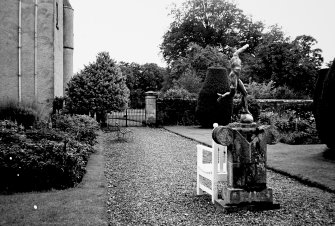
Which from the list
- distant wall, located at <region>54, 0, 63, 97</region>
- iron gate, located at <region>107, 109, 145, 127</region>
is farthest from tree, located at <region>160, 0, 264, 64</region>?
distant wall, located at <region>54, 0, 63, 97</region>

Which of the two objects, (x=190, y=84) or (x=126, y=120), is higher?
(x=190, y=84)

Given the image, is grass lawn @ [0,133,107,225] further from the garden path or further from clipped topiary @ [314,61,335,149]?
clipped topiary @ [314,61,335,149]

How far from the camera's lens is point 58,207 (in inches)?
193

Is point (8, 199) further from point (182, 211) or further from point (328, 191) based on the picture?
point (328, 191)

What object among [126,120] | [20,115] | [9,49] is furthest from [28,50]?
[126,120]

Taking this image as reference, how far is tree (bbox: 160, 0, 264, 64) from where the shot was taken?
3784cm

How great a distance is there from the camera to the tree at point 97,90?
17.3 meters

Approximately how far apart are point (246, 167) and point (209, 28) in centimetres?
3516

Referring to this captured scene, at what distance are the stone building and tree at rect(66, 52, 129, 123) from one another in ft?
3.64

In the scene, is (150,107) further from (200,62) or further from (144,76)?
(144,76)

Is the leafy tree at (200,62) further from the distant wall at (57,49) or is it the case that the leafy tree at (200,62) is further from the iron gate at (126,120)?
the distant wall at (57,49)

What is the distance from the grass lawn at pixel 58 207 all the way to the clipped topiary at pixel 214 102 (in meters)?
12.3

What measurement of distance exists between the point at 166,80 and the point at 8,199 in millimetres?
32686

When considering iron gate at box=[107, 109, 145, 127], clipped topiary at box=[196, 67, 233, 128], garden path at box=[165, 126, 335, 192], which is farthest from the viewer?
iron gate at box=[107, 109, 145, 127]
